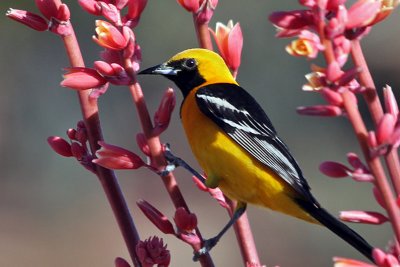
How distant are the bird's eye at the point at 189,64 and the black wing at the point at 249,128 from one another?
0.10 meters

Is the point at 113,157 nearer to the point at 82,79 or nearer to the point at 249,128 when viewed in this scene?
the point at 82,79

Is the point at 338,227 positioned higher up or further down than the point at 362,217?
further down

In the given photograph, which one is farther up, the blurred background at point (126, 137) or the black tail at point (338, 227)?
the black tail at point (338, 227)

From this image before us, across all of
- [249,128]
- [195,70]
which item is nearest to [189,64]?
[195,70]

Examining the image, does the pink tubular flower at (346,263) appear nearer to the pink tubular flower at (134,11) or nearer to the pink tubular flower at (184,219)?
the pink tubular flower at (184,219)

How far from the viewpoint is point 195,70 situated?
8.27 ft

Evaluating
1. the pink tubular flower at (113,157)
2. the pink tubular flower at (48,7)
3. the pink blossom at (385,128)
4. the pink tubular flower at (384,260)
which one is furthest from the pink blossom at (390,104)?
the pink tubular flower at (48,7)

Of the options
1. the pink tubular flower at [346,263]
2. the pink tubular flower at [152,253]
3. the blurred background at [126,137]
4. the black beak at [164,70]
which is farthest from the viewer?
the blurred background at [126,137]

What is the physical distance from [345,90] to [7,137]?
900 centimetres

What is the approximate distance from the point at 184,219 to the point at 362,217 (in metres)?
0.36

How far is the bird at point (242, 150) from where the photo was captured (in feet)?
7.41

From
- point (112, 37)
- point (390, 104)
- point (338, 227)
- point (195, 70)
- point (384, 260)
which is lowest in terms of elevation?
point (338, 227)

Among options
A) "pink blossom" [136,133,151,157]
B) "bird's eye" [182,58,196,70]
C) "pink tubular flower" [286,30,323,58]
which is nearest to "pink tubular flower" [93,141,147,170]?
"pink blossom" [136,133,151,157]

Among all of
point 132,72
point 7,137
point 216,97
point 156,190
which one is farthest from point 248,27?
point 132,72
